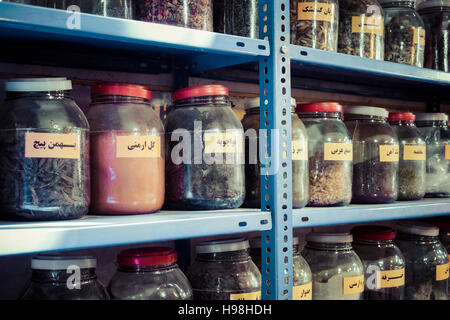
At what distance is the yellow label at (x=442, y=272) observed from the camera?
162cm

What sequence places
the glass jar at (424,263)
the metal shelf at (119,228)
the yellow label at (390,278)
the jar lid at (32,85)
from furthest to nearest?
the glass jar at (424,263) → the yellow label at (390,278) → the jar lid at (32,85) → the metal shelf at (119,228)

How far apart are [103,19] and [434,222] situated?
1.53m

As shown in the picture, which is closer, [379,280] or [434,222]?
[379,280]

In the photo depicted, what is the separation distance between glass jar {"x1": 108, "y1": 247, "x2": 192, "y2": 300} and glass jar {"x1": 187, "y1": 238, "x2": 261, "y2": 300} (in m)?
0.08

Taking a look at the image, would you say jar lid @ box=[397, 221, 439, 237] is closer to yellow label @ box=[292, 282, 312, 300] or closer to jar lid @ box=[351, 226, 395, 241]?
jar lid @ box=[351, 226, 395, 241]

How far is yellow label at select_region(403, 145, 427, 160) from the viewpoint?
156cm

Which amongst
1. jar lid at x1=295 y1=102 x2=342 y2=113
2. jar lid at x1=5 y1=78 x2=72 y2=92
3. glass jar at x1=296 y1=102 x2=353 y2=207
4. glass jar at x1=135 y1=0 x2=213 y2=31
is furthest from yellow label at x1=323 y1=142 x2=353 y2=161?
jar lid at x1=5 y1=78 x2=72 y2=92

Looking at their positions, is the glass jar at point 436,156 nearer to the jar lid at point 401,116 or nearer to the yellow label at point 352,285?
the jar lid at point 401,116

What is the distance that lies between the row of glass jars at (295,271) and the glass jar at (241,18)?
1.76 ft

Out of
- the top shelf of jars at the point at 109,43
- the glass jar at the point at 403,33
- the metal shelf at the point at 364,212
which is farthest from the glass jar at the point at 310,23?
the metal shelf at the point at 364,212

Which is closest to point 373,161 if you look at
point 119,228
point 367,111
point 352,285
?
point 367,111

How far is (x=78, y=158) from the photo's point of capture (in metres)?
0.94
